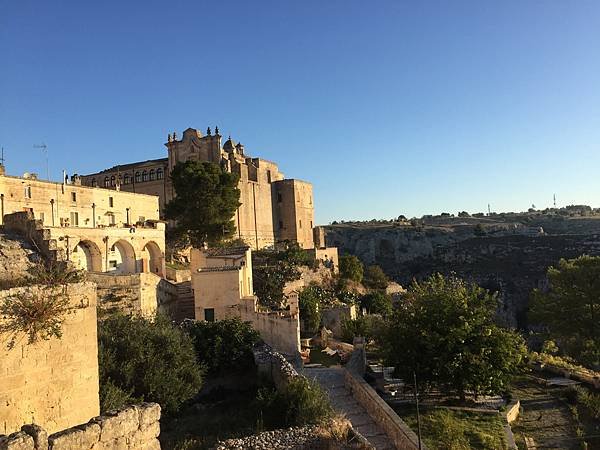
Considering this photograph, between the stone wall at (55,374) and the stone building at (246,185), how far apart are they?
3707 cm

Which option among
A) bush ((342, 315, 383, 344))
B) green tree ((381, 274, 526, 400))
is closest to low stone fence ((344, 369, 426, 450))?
green tree ((381, 274, 526, 400))

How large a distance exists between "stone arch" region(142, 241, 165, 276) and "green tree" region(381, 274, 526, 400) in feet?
60.8

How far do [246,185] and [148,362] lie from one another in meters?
36.5

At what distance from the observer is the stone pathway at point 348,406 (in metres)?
12.7

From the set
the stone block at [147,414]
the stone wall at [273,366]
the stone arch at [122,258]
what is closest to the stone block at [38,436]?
the stone block at [147,414]

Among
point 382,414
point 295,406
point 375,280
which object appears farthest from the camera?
point 375,280

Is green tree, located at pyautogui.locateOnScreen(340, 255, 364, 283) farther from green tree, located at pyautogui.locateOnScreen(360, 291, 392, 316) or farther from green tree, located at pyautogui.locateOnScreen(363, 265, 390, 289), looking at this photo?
green tree, located at pyautogui.locateOnScreen(360, 291, 392, 316)

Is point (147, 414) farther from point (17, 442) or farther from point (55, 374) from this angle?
point (17, 442)

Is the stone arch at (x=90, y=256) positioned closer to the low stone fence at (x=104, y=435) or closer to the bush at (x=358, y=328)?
the bush at (x=358, y=328)

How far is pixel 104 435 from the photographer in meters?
6.80

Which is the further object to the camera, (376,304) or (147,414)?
(376,304)

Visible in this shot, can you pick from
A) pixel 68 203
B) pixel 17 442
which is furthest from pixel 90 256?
pixel 17 442

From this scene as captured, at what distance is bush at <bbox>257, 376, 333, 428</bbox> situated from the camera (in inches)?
480

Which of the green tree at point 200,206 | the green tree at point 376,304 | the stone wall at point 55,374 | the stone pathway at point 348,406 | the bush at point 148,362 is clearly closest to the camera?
the stone wall at point 55,374
